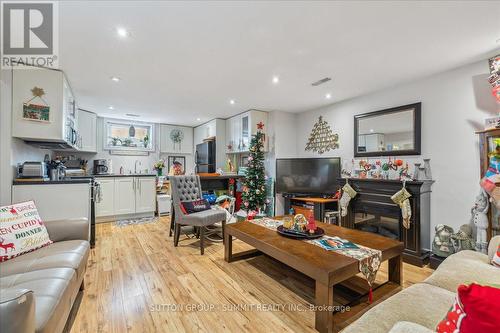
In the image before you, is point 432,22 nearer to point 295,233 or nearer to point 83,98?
point 295,233

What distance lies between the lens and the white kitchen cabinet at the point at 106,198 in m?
Result: 4.57

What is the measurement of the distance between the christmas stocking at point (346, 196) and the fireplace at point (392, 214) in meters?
0.08

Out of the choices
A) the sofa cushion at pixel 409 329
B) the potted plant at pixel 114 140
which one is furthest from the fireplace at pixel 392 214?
the potted plant at pixel 114 140

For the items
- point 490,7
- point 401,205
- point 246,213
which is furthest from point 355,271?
point 246,213

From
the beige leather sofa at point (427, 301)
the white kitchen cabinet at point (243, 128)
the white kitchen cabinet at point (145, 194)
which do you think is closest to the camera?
the beige leather sofa at point (427, 301)

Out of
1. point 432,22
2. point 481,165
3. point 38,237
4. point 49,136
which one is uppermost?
point 432,22

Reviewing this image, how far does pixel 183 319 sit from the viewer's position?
1707 millimetres

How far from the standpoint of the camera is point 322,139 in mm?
4457

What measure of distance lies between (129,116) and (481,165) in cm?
618

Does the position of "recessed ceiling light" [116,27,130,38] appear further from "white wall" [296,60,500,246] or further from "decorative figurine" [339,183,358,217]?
"white wall" [296,60,500,246]

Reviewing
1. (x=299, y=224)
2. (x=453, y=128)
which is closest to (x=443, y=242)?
(x=453, y=128)

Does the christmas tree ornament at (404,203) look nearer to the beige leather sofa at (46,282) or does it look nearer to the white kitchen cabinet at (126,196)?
the beige leather sofa at (46,282)

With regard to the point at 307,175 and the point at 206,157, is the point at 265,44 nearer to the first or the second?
the point at 307,175

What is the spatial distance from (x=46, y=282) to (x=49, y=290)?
0.10 metres
